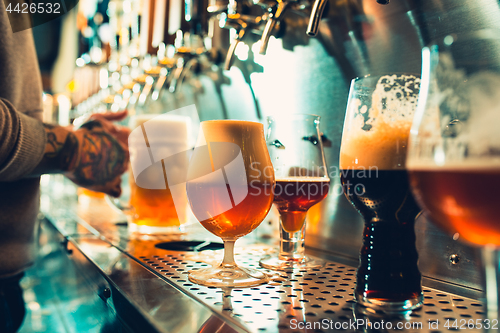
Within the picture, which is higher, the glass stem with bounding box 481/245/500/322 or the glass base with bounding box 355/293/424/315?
the glass stem with bounding box 481/245/500/322

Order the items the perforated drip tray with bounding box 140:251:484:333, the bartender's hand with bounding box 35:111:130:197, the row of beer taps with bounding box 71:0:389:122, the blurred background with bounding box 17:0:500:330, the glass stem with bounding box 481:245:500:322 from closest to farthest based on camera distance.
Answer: the glass stem with bounding box 481:245:500:322 → the perforated drip tray with bounding box 140:251:484:333 → the blurred background with bounding box 17:0:500:330 → the row of beer taps with bounding box 71:0:389:122 → the bartender's hand with bounding box 35:111:130:197

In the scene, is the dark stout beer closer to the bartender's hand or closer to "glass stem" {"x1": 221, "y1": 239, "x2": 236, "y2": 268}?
"glass stem" {"x1": 221, "y1": 239, "x2": 236, "y2": 268}

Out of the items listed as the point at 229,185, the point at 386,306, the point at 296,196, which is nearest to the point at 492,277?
the point at 386,306

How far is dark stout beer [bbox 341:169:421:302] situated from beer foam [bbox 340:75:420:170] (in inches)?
0.8

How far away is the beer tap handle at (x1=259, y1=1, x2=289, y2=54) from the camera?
94cm

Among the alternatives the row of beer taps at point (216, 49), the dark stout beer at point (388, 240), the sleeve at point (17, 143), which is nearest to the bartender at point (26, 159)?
the sleeve at point (17, 143)

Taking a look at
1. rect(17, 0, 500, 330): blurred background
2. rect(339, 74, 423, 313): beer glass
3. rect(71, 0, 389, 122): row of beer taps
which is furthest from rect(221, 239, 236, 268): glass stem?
rect(71, 0, 389, 122): row of beer taps

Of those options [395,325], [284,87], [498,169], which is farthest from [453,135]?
[284,87]

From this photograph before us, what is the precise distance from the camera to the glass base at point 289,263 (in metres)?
0.78

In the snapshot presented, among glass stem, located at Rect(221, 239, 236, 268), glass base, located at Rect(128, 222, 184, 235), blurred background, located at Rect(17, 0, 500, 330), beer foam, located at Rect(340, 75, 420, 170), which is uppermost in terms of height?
blurred background, located at Rect(17, 0, 500, 330)

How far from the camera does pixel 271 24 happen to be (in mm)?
957

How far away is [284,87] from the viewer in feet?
3.86

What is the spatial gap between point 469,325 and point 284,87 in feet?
2.73

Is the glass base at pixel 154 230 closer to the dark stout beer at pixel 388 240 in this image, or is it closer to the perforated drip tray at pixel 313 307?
the perforated drip tray at pixel 313 307
